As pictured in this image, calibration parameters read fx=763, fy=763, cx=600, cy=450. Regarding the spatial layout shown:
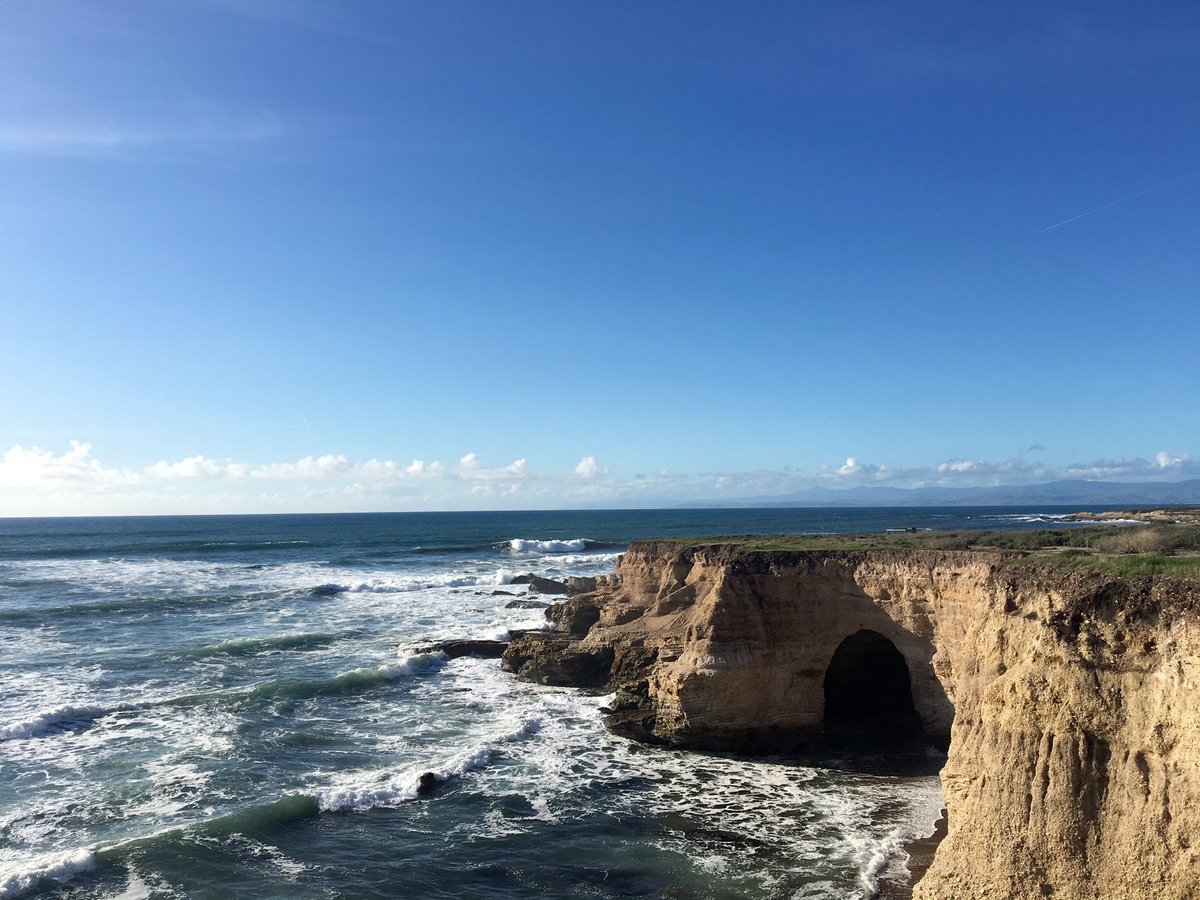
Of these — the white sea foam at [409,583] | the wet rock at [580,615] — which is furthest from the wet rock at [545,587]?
the wet rock at [580,615]

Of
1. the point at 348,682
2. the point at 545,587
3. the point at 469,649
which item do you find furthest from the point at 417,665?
the point at 545,587

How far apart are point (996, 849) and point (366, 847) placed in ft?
32.4

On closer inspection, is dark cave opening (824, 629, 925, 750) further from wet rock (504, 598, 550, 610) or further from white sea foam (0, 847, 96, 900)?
wet rock (504, 598, 550, 610)

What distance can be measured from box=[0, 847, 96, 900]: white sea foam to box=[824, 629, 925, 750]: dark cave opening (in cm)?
1511

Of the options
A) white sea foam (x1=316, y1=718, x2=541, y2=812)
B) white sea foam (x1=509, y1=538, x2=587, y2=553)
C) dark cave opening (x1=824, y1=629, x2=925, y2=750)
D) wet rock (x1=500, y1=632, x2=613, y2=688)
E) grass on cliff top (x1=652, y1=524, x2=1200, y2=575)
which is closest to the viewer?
grass on cliff top (x1=652, y1=524, x2=1200, y2=575)

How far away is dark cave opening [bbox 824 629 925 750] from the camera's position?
18.8 metres

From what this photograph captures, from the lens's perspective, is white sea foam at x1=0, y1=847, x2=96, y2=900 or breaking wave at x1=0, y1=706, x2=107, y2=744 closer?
white sea foam at x1=0, y1=847, x2=96, y2=900

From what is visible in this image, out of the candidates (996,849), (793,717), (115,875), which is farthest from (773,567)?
(115,875)

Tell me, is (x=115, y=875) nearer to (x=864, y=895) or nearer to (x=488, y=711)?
(x=488, y=711)

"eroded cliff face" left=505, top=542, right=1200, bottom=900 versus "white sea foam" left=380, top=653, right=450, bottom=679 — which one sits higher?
"eroded cliff face" left=505, top=542, right=1200, bottom=900

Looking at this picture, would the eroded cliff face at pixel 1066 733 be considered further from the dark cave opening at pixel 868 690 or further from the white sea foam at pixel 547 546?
the white sea foam at pixel 547 546

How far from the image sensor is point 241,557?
68562 millimetres

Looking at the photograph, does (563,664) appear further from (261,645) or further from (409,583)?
(409,583)

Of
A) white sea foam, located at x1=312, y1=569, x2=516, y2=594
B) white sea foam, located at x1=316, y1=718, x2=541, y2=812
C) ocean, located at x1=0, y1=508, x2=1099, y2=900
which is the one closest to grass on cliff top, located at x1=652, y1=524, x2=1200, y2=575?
ocean, located at x1=0, y1=508, x2=1099, y2=900
